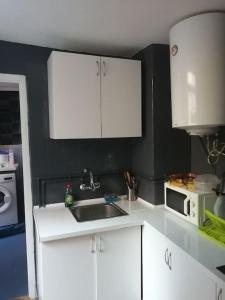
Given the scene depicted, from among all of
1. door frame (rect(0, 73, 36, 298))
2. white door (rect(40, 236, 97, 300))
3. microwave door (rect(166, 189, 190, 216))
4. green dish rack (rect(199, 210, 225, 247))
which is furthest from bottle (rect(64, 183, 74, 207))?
green dish rack (rect(199, 210, 225, 247))

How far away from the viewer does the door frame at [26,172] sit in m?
1.98

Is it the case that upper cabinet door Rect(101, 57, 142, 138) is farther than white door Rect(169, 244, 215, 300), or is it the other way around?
upper cabinet door Rect(101, 57, 142, 138)

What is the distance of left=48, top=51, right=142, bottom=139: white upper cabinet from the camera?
1818 mm

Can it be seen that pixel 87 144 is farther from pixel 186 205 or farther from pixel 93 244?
pixel 186 205

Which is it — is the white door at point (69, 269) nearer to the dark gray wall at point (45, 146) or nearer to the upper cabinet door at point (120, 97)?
the dark gray wall at point (45, 146)

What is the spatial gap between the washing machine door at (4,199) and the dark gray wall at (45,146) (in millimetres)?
1583

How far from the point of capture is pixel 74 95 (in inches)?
73.0

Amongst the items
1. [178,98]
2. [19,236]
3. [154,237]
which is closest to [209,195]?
[154,237]

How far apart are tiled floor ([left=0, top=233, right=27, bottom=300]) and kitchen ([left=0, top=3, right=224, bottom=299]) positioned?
0.20 metres

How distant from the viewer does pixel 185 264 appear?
1.35 metres

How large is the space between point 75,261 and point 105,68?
140 centimetres

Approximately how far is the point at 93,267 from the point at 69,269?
6.4 inches

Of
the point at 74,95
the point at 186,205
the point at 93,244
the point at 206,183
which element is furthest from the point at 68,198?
the point at 206,183

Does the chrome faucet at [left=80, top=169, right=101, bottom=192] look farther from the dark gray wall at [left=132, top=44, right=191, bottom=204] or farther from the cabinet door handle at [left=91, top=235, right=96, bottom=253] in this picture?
the cabinet door handle at [left=91, top=235, right=96, bottom=253]
